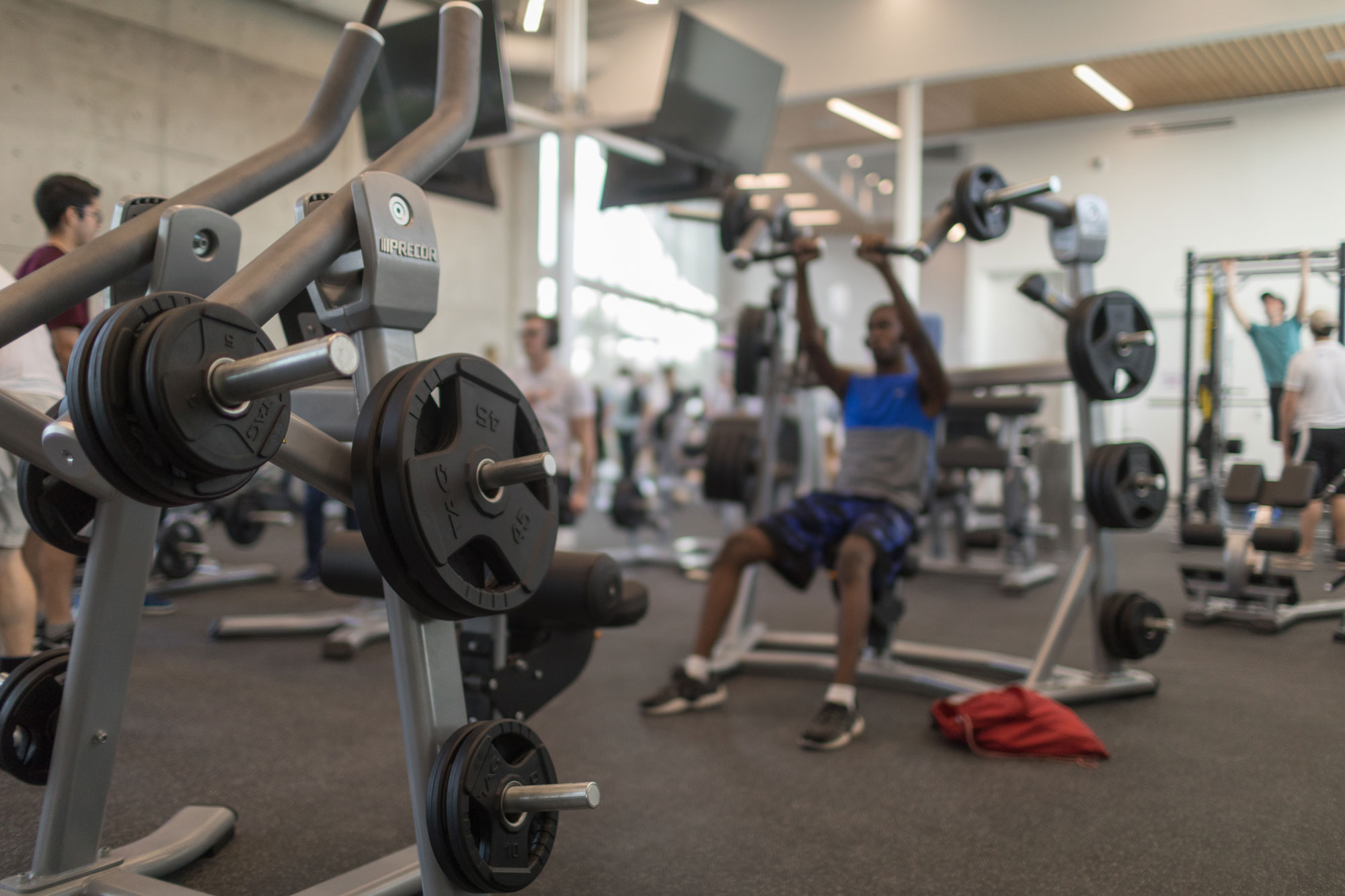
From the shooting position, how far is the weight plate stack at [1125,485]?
2.79 meters

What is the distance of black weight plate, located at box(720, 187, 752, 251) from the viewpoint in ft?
11.0

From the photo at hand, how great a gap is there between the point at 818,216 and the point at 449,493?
44.5 feet

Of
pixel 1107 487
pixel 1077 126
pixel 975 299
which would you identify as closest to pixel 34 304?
pixel 1107 487

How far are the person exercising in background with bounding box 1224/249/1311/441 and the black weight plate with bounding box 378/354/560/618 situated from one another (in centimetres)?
268

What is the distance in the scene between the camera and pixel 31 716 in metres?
1.43

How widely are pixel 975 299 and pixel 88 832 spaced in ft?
19.3

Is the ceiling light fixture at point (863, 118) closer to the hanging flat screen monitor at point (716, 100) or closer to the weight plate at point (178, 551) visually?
the hanging flat screen monitor at point (716, 100)

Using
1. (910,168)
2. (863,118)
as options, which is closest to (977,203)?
(910,168)

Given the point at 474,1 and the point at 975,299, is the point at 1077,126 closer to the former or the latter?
the point at 975,299

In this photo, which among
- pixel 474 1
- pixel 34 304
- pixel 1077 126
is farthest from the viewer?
pixel 1077 126

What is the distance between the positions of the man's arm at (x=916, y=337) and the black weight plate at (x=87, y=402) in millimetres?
2279

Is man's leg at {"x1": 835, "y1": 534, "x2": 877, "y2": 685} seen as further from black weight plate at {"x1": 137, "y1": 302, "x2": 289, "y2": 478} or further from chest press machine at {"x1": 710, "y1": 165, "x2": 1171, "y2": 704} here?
black weight plate at {"x1": 137, "y1": 302, "x2": 289, "y2": 478}

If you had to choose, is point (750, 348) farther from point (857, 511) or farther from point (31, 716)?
point (31, 716)

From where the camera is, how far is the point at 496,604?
112 cm
